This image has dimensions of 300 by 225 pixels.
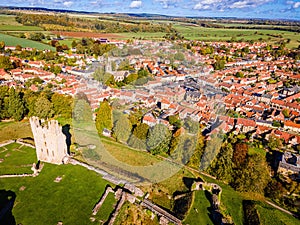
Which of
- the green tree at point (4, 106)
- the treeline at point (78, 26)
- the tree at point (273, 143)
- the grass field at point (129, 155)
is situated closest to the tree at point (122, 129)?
the grass field at point (129, 155)

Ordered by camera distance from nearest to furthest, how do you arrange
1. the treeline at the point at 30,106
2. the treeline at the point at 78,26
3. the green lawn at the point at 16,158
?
the green lawn at the point at 16,158
the treeline at the point at 30,106
the treeline at the point at 78,26

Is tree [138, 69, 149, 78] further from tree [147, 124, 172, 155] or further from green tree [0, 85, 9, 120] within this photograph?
tree [147, 124, 172, 155]

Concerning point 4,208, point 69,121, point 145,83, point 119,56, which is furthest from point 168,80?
point 4,208

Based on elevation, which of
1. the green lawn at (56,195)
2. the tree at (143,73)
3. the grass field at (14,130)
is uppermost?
the tree at (143,73)

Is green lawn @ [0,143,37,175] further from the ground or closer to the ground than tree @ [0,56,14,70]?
closer to the ground

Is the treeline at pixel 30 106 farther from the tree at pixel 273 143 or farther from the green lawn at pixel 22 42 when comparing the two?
the green lawn at pixel 22 42

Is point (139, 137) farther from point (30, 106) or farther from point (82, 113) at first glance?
point (30, 106)

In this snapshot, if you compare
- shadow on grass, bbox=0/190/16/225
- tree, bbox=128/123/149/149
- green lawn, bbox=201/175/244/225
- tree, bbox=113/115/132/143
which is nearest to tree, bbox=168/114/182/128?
tree, bbox=128/123/149/149

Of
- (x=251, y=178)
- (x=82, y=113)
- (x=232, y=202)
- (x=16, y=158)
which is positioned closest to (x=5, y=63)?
(x=82, y=113)
